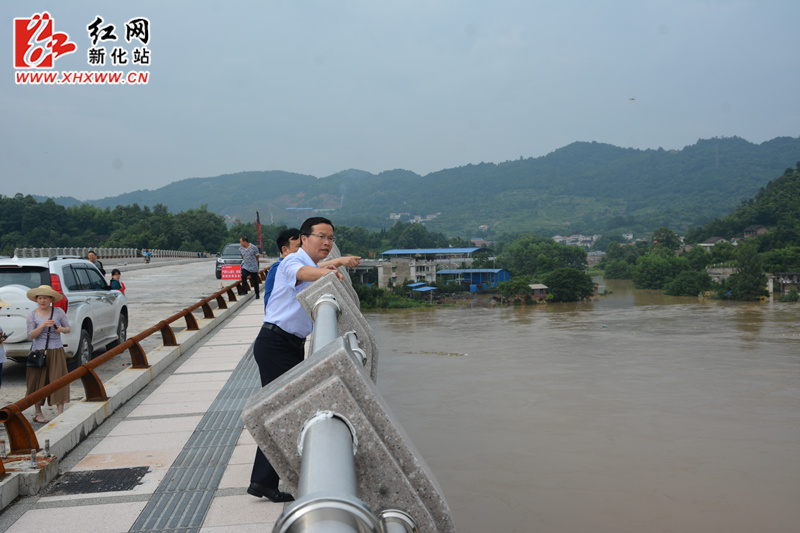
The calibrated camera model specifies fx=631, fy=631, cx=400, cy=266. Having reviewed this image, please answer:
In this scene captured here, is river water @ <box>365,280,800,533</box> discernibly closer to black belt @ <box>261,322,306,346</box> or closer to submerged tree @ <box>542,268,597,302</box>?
black belt @ <box>261,322,306,346</box>

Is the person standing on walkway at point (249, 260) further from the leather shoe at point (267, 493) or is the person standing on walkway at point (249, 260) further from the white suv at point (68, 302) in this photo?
the leather shoe at point (267, 493)

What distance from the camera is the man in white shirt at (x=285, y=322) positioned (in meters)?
3.68

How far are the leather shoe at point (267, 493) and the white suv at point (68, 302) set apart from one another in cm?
391

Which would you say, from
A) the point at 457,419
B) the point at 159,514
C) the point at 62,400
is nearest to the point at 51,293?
the point at 62,400

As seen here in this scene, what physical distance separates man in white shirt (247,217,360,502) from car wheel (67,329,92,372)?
5046 mm

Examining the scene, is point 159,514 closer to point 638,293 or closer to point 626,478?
point 626,478

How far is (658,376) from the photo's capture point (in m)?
28.6

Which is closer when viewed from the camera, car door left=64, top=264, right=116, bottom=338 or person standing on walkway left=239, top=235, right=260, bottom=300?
car door left=64, top=264, right=116, bottom=338

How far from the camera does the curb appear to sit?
4148mm

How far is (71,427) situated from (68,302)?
3.27 meters

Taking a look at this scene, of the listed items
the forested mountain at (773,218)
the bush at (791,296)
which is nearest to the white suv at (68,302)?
the bush at (791,296)

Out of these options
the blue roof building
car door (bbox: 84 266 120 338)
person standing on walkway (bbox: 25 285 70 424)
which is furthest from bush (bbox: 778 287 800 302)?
person standing on walkway (bbox: 25 285 70 424)

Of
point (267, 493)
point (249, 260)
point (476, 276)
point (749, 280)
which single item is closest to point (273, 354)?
point (267, 493)

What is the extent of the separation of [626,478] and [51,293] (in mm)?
14896
